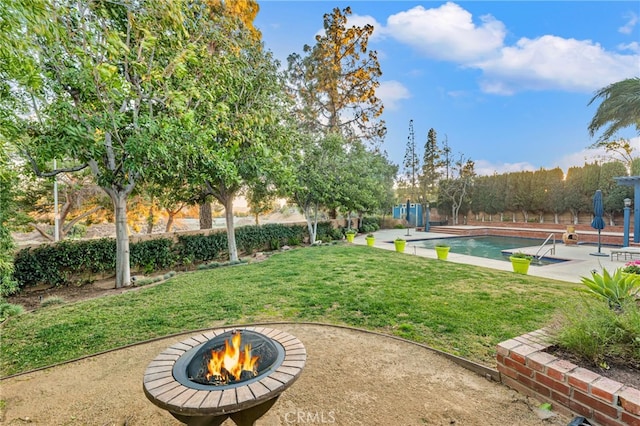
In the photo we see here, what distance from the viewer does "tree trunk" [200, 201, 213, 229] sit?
10.5 meters

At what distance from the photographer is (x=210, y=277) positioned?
20.3ft

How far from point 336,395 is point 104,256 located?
7673 millimetres

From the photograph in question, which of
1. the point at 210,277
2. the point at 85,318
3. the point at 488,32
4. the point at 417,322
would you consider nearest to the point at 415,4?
the point at 488,32

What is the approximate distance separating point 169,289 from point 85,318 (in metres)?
1.46

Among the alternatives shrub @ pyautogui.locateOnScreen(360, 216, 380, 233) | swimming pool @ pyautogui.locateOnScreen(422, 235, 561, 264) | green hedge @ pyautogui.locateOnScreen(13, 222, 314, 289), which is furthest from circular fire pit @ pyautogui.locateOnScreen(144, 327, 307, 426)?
shrub @ pyautogui.locateOnScreen(360, 216, 380, 233)

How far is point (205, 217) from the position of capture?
1059cm

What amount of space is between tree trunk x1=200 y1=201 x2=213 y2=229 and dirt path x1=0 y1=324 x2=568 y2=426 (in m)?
8.01

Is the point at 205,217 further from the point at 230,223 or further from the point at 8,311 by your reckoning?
Result: the point at 8,311

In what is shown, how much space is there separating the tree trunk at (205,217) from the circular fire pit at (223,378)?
9.13 meters

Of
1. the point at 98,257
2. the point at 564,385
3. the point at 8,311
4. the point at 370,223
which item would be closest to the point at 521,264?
the point at 564,385

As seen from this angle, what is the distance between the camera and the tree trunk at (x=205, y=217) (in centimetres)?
1048

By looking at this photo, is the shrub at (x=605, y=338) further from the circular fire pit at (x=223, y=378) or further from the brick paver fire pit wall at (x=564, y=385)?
the circular fire pit at (x=223, y=378)

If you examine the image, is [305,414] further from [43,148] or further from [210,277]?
[43,148]

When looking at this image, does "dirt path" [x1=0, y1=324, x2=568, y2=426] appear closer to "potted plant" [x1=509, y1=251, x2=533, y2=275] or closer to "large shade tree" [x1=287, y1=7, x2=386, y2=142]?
"potted plant" [x1=509, y1=251, x2=533, y2=275]
